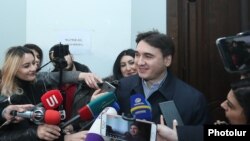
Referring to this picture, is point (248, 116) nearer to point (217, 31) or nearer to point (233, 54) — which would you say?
point (233, 54)

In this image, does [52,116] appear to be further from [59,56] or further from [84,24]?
[84,24]

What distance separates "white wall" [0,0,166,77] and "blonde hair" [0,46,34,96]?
46 cm

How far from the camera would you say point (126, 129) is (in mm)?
953

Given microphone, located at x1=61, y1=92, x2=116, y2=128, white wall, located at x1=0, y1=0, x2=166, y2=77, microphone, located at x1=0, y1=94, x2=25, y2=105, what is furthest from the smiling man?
white wall, located at x1=0, y1=0, x2=166, y2=77

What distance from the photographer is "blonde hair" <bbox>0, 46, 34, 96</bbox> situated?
5.55 ft

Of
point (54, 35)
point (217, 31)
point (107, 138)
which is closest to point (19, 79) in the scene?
point (54, 35)

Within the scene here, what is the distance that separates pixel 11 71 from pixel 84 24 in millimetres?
761

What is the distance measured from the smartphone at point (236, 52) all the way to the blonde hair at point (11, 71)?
1.10 metres

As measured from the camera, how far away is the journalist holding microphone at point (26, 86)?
131 centimetres

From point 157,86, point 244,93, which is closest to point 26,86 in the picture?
point 157,86

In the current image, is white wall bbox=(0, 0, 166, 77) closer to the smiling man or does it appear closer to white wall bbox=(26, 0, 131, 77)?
white wall bbox=(26, 0, 131, 77)

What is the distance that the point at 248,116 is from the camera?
931 mm

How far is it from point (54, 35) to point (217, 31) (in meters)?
1.18

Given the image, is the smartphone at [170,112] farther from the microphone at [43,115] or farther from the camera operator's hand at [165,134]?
the microphone at [43,115]
